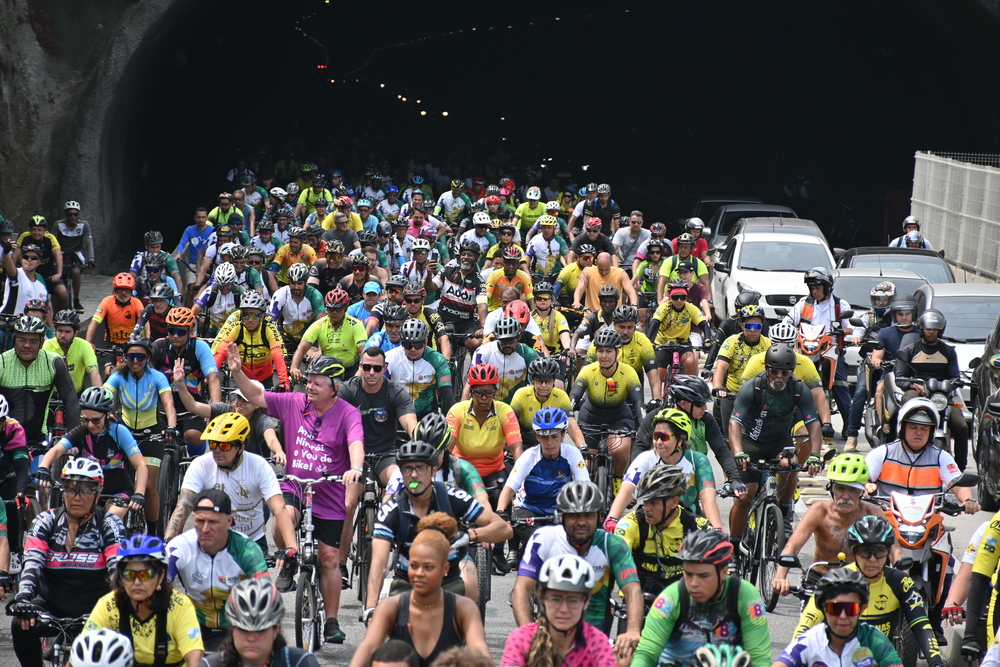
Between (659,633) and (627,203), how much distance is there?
37363 millimetres

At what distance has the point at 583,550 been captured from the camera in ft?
23.2

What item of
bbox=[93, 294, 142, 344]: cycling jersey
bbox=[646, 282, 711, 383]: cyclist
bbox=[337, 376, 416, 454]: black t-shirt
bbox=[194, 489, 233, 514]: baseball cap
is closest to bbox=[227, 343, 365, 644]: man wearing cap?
bbox=[337, 376, 416, 454]: black t-shirt

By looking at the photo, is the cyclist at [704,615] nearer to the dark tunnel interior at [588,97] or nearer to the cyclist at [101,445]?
the cyclist at [101,445]

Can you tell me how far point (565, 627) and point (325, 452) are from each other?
13.5 ft

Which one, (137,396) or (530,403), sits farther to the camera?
(137,396)

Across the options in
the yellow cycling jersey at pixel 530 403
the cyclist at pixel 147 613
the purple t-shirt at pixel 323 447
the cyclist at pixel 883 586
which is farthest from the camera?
the yellow cycling jersey at pixel 530 403

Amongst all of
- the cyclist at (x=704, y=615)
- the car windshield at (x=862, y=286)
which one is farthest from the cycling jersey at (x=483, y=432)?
the car windshield at (x=862, y=286)

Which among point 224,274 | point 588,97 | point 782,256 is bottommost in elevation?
point 224,274

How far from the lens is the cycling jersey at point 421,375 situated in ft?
39.9

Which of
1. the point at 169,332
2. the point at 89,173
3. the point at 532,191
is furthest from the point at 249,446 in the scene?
the point at 89,173

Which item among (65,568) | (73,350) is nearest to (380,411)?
(65,568)

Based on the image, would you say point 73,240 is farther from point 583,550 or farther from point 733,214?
point 583,550

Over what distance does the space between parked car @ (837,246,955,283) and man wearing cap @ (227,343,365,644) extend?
12.3 metres

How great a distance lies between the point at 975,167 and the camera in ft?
83.0
